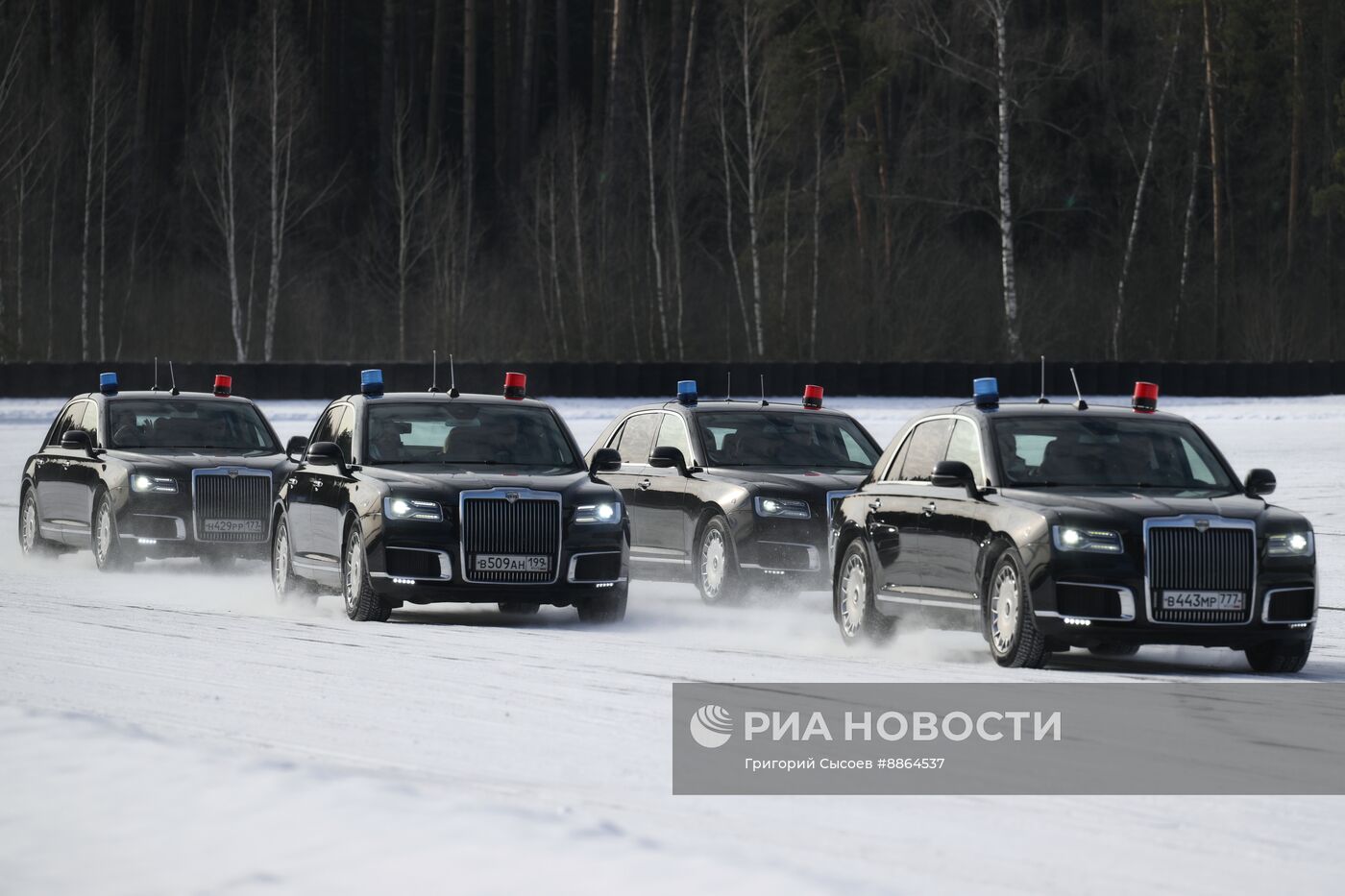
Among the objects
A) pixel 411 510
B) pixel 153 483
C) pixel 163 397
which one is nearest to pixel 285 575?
pixel 411 510

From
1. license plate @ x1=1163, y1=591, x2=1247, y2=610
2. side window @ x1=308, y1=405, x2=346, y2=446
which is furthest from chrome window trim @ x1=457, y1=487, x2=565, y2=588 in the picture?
license plate @ x1=1163, y1=591, x2=1247, y2=610

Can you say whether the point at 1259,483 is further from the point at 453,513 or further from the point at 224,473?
the point at 224,473

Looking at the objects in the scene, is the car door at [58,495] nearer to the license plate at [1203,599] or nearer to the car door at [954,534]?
the car door at [954,534]

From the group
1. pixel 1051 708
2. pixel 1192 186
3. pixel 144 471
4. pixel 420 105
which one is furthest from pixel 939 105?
pixel 1051 708

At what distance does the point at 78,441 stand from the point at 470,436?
6.45m

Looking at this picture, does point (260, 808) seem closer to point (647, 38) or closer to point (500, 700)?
point (500, 700)

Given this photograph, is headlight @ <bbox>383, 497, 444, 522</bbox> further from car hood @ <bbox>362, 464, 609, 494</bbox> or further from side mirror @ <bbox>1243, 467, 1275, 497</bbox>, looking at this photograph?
side mirror @ <bbox>1243, 467, 1275, 497</bbox>

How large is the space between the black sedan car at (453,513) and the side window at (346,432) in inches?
0.7

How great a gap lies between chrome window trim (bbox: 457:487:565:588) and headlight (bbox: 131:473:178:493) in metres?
5.98

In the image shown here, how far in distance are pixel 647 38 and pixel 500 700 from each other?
54732mm

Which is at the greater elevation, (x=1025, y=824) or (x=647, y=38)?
(x=647, y=38)

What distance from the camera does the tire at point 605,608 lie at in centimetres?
1573

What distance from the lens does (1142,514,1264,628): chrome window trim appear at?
482 inches

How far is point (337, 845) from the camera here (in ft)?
23.2
